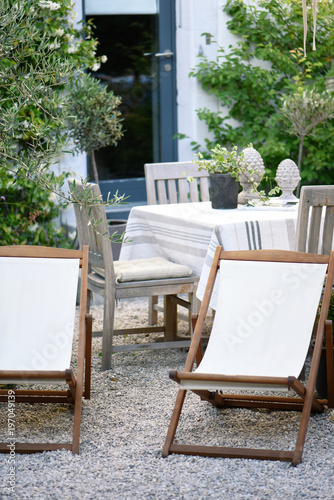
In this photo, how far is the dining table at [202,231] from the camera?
3.75 meters

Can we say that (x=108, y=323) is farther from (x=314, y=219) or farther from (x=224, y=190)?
(x=314, y=219)

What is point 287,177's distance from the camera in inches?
172

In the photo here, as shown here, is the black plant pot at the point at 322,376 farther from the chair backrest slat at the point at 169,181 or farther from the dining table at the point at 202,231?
the chair backrest slat at the point at 169,181

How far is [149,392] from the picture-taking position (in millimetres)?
3670

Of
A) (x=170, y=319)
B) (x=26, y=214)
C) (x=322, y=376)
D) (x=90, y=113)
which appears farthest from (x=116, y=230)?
(x=322, y=376)

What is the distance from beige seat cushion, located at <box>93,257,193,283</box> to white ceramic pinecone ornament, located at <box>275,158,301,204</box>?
798 millimetres

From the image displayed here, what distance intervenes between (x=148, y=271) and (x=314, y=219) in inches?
38.9

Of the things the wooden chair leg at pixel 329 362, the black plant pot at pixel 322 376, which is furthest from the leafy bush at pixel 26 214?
the wooden chair leg at pixel 329 362

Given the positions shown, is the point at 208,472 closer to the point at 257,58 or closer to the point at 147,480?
the point at 147,480

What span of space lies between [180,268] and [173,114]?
3.23m

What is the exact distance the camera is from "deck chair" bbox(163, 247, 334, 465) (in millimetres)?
2953

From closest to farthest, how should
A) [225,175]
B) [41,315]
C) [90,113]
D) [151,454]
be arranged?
[151,454]
[41,315]
[225,175]
[90,113]

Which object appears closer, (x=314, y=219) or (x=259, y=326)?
(x=259, y=326)

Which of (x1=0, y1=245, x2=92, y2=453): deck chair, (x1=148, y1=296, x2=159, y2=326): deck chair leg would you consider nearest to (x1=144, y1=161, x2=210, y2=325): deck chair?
(x1=148, y1=296, x2=159, y2=326): deck chair leg
